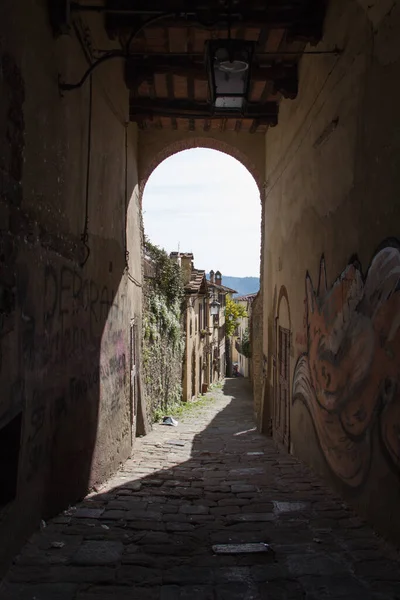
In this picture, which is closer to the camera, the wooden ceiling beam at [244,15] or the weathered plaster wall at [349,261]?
the weathered plaster wall at [349,261]

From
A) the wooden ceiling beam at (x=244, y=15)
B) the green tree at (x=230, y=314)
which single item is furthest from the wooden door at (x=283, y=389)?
the green tree at (x=230, y=314)

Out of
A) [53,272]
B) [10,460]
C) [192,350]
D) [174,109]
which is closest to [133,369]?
[174,109]

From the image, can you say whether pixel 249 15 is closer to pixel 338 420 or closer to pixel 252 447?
pixel 338 420

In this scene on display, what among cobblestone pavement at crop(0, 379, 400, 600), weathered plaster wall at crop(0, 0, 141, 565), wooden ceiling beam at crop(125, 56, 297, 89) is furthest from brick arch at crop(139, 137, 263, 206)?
cobblestone pavement at crop(0, 379, 400, 600)

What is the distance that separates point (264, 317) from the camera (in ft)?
36.5

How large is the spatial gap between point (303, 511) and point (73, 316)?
2.64 metres

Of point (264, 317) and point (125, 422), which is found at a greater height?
point (264, 317)

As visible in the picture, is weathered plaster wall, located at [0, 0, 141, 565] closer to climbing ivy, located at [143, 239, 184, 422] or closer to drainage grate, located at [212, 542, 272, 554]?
drainage grate, located at [212, 542, 272, 554]

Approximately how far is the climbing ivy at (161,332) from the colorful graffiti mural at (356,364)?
18.9 ft

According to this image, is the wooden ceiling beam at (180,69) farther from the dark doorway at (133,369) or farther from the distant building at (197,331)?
the distant building at (197,331)

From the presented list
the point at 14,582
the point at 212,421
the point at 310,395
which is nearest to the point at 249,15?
the point at 310,395

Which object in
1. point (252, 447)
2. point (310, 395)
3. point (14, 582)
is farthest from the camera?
point (252, 447)

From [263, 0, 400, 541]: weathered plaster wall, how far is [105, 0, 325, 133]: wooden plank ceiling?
0.45 metres

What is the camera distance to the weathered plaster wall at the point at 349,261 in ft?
12.4
